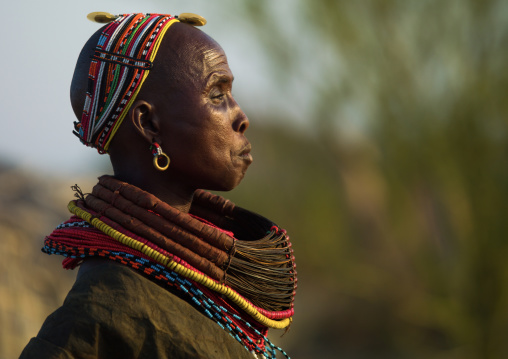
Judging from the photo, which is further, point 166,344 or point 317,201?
point 317,201

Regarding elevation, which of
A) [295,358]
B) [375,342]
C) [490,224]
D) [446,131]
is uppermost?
[446,131]

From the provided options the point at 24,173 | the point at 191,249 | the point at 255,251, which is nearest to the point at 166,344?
the point at 191,249

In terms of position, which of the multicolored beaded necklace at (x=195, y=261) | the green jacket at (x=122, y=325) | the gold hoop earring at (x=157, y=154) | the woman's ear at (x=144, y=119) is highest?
the woman's ear at (x=144, y=119)

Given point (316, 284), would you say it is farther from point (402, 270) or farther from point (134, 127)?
point (134, 127)

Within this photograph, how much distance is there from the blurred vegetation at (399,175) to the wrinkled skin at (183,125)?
6.35 m

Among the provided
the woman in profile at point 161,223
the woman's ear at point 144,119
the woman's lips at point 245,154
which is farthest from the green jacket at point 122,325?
the woman's lips at point 245,154

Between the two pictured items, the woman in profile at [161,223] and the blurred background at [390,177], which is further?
the blurred background at [390,177]

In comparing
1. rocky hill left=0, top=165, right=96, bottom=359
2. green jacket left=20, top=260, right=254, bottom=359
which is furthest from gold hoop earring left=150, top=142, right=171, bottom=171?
rocky hill left=0, top=165, right=96, bottom=359

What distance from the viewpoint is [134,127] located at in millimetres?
2521

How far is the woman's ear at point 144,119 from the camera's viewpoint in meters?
2.50

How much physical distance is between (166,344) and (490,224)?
23.8 feet

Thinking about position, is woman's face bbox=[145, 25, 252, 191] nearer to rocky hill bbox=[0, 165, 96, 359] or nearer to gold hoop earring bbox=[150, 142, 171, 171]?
gold hoop earring bbox=[150, 142, 171, 171]

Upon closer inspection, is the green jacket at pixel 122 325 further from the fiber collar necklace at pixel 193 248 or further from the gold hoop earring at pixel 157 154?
the gold hoop earring at pixel 157 154

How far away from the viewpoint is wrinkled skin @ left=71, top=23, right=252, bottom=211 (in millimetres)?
2512
